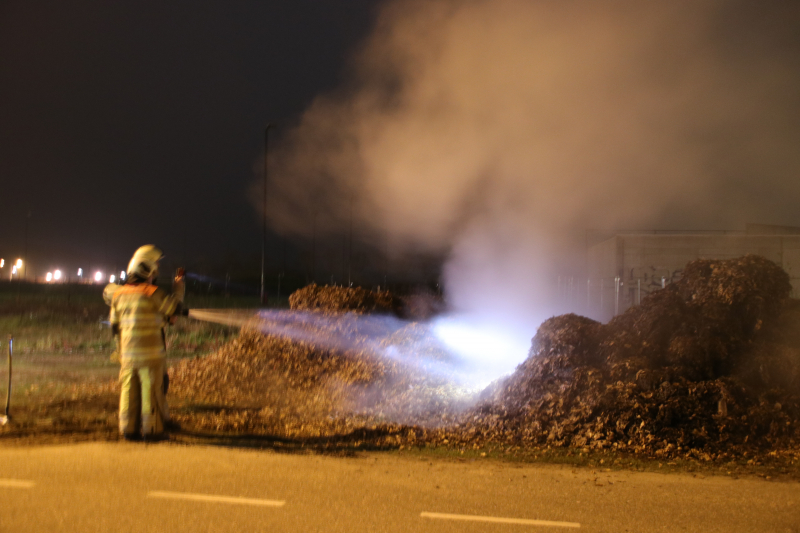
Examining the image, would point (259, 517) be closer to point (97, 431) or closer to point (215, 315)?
point (97, 431)

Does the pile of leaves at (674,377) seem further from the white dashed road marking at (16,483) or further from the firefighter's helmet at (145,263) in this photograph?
the white dashed road marking at (16,483)

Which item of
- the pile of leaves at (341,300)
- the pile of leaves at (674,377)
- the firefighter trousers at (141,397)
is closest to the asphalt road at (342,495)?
the firefighter trousers at (141,397)

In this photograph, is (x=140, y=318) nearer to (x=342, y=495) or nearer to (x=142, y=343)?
(x=142, y=343)

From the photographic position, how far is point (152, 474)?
515 cm

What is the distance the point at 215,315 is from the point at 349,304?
9.05 m

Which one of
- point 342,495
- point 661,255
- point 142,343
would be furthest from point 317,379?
point 661,255

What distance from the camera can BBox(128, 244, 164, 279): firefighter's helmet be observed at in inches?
250

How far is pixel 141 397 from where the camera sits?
6348 mm

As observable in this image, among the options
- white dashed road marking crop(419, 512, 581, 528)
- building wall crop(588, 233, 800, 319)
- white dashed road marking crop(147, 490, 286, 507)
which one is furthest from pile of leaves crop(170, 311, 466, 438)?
building wall crop(588, 233, 800, 319)

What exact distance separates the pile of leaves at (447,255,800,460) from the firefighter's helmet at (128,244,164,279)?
3815mm

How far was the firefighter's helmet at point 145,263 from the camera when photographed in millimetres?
6348

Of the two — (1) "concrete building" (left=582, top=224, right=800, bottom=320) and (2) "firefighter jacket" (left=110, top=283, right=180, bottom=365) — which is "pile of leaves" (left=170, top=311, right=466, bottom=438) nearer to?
(2) "firefighter jacket" (left=110, top=283, right=180, bottom=365)

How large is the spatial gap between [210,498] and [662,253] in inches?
768

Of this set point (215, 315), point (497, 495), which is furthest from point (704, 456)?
point (215, 315)
